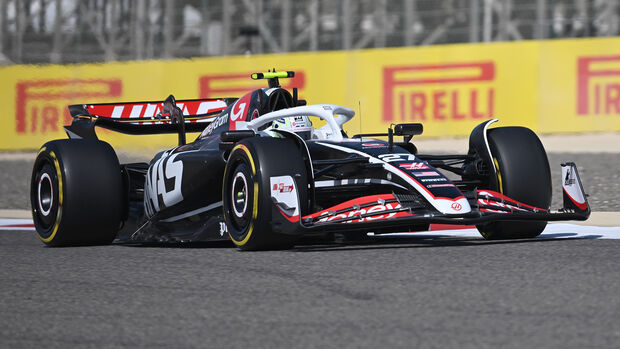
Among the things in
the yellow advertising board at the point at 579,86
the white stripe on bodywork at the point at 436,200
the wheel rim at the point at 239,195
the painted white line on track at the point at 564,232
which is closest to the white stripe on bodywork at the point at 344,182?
the white stripe on bodywork at the point at 436,200

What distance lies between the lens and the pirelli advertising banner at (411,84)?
16062 mm

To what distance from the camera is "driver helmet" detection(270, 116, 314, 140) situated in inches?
316

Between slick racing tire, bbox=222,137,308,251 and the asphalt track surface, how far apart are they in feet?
0.40

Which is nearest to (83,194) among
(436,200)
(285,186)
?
(285,186)

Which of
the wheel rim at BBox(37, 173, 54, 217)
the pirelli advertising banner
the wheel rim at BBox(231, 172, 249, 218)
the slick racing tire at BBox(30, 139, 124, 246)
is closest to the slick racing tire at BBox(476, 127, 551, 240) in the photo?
the wheel rim at BBox(231, 172, 249, 218)

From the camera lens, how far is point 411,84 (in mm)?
16828

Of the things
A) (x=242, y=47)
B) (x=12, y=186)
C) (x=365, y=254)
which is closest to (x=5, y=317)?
(x=365, y=254)

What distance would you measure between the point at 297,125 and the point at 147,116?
6.62ft

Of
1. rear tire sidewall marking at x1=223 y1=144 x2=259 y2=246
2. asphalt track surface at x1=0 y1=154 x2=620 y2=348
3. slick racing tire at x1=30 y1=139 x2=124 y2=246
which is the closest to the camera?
asphalt track surface at x1=0 y1=154 x2=620 y2=348

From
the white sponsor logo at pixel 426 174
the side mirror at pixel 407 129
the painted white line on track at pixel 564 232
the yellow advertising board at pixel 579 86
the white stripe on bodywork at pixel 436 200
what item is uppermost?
the yellow advertising board at pixel 579 86

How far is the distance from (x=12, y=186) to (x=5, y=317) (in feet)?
37.4

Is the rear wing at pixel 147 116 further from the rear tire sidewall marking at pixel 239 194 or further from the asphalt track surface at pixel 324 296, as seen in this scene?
the rear tire sidewall marking at pixel 239 194

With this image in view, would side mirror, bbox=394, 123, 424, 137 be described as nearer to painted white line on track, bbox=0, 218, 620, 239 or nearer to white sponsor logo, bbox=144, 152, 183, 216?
painted white line on track, bbox=0, 218, 620, 239

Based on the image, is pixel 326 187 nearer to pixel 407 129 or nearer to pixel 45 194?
pixel 407 129
